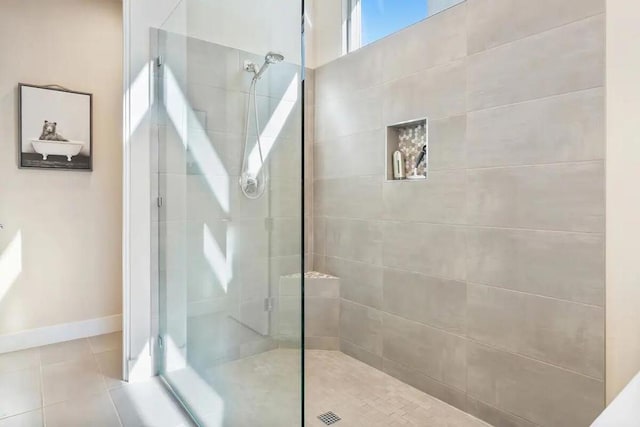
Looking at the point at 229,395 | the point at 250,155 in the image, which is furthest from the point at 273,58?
the point at 229,395

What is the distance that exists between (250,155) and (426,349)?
151 centimetres

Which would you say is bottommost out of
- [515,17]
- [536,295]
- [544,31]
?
[536,295]

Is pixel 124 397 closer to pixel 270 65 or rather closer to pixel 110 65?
pixel 270 65

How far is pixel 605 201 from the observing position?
1519 mm

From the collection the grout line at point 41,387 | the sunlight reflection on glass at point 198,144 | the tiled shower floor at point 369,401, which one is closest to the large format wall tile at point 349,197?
the tiled shower floor at point 369,401

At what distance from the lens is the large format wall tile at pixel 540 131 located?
1556mm

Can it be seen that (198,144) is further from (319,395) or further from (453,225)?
(319,395)

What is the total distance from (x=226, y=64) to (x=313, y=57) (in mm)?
1672

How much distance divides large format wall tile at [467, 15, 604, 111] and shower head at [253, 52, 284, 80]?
1.07 m

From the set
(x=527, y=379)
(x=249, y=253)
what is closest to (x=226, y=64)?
(x=249, y=253)

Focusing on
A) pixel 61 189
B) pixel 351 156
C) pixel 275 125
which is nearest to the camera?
pixel 275 125

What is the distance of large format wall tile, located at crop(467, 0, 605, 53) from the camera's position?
5.24 feet

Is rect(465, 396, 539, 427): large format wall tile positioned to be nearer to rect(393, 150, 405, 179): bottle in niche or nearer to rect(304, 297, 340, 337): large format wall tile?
rect(304, 297, 340, 337): large format wall tile

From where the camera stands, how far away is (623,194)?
1474 mm
